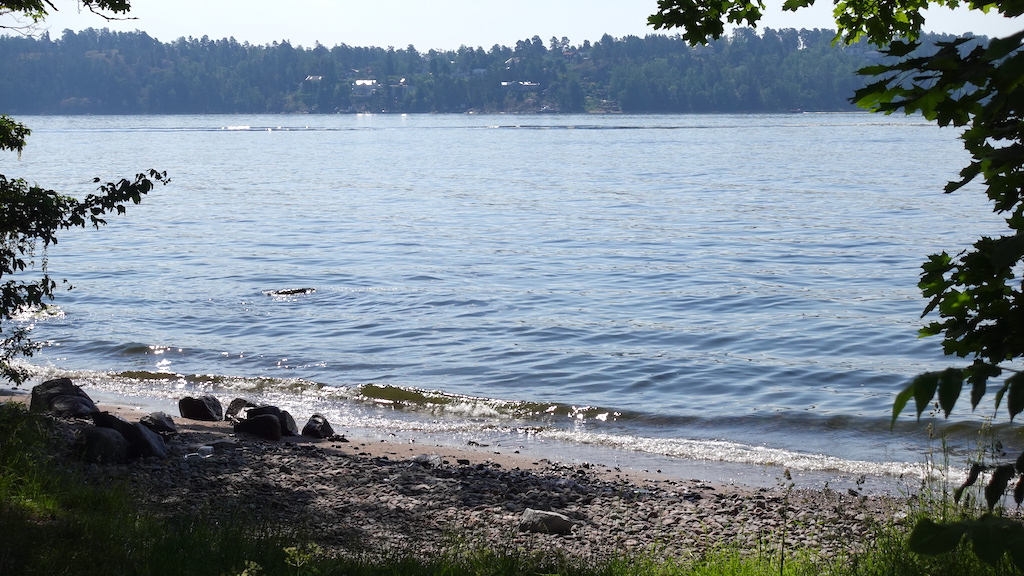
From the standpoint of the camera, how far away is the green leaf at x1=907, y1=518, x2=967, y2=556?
229 cm

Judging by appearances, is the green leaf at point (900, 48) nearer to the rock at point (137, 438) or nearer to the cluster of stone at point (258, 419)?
the rock at point (137, 438)

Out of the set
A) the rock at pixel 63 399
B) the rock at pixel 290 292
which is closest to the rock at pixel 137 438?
the rock at pixel 63 399

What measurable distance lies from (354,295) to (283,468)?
13943 mm

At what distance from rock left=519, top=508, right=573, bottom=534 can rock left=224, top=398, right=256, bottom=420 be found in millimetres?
6337

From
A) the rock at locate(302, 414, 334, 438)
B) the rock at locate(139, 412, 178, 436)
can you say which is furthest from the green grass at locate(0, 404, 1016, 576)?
the rock at locate(302, 414, 334, 438)

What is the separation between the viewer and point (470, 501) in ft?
30.7

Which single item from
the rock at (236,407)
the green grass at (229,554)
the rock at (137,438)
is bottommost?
the rock at (236,407)

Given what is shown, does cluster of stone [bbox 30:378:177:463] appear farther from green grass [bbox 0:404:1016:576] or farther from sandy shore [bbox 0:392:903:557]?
green grass [bbox 0:404:1016:576]

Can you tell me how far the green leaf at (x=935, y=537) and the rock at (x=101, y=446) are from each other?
8449mm

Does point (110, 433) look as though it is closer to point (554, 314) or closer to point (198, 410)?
point (198, 410)

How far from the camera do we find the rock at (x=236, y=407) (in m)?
13.6

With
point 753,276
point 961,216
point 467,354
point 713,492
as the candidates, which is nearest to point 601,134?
point 961,216

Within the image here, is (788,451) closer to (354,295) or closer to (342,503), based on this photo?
(342,503)

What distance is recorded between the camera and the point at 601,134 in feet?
396
